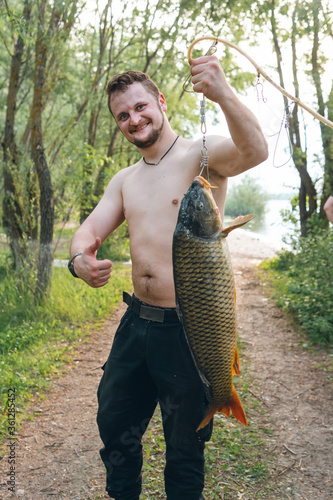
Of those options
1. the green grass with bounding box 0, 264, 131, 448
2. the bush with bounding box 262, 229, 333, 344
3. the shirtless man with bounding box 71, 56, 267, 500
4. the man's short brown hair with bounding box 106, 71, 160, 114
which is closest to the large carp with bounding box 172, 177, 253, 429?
the shirtless man with bounding box 71, 56, 267, 500

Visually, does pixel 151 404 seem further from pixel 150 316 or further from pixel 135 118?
pixel 135 118

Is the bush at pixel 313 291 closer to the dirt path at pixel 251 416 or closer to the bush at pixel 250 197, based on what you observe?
the dirt path at pixel 251 416

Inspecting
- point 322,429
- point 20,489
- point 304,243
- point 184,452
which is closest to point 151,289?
point 184,452

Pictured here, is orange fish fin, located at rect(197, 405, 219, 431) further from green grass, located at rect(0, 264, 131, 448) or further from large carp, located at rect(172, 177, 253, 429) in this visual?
green grass, located at rect(0, 264, 131, 448)

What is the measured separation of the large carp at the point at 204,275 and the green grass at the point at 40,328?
2.82 metres

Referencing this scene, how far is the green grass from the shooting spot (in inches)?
186

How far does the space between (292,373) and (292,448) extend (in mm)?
1573

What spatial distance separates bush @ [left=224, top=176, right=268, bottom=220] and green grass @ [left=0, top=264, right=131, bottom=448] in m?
21.6

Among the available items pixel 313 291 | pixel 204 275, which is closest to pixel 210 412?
pixel 204 275

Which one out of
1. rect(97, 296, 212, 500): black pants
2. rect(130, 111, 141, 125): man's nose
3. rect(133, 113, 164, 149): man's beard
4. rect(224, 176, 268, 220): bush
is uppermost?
rect(224, 176, 268, 220): bush

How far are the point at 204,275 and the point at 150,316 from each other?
29.1 inches

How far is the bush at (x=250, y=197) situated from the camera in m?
28.8

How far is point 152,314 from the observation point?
2426 millimetres

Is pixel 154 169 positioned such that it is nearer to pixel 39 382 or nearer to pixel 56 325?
pixel 39 382
